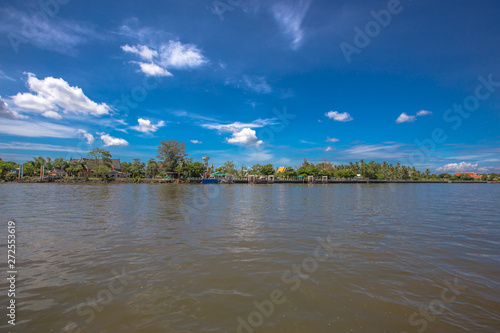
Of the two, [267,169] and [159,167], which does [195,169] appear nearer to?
[159,167]

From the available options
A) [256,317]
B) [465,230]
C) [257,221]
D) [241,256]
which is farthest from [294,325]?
[465,230]

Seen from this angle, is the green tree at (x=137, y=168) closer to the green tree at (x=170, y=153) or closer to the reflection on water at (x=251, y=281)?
the green tree at (x=170, y=153)

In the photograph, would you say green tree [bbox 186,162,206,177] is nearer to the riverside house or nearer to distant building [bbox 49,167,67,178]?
the riverside house

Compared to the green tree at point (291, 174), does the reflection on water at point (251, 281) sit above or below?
below

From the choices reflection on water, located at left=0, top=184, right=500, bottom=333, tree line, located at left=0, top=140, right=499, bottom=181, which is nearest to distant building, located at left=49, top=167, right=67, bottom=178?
tree line, located at left=0, top=140, right=499, bottom=181

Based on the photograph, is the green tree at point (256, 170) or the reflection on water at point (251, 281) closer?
the reflection on water at point (251, 281)

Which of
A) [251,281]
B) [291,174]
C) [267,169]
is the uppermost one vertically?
[267,169]

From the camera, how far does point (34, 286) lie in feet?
15.4

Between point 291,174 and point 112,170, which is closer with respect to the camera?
point 112,170

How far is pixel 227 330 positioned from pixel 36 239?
870 centimetres

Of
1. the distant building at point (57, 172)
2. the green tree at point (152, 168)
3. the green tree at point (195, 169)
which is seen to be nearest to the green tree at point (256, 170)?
the green tree at point (195, 169)

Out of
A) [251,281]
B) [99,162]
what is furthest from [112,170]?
[251,281]

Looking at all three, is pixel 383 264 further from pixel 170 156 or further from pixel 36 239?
pixel 170 156

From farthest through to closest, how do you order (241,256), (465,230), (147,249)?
(465,230) → (147,249) → (241,256)
